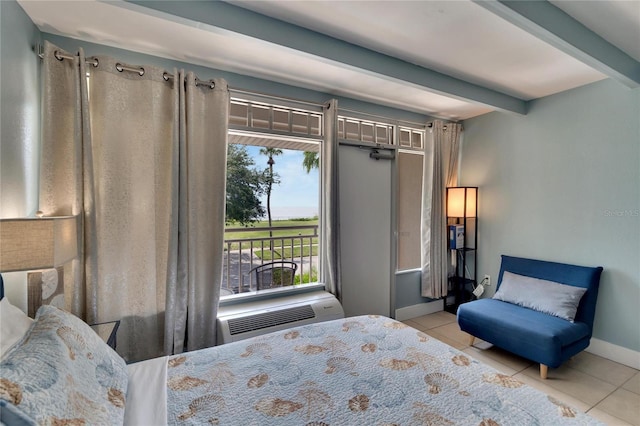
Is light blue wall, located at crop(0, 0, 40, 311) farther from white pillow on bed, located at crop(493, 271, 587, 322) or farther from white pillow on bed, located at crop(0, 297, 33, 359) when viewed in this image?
white pillow on bed, located at crop(493, 271, 587, 322)

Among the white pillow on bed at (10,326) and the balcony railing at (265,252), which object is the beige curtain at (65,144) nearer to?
the white pillow on bed at (10,326)

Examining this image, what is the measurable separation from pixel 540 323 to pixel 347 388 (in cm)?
209

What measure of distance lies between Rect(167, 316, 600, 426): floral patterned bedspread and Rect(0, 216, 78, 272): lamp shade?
777 millimetres

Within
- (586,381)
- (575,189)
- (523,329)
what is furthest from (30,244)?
(575,189)

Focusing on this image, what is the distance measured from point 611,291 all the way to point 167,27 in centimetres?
418

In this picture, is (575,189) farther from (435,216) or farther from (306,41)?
(306,41)

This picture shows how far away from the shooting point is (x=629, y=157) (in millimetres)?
2545

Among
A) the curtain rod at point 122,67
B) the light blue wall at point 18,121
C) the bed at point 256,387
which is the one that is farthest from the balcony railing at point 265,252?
the bed at point 256,387

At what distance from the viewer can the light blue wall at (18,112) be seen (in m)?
1.51

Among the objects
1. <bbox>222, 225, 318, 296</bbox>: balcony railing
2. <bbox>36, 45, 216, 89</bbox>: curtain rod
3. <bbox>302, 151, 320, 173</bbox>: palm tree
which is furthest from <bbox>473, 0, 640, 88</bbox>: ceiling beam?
<bbox>222, 225, 318, 296</bbox>: balcony railing

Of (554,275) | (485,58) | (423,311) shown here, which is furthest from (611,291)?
(485,58)

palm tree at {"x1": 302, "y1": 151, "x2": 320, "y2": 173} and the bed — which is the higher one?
palm tree at {"x1": 302, "y1": 151, "x2": 320, "y2": 173}

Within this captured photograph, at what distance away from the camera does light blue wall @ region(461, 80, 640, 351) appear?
2564 millimetres

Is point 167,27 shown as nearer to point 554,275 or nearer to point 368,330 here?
point 368,330
